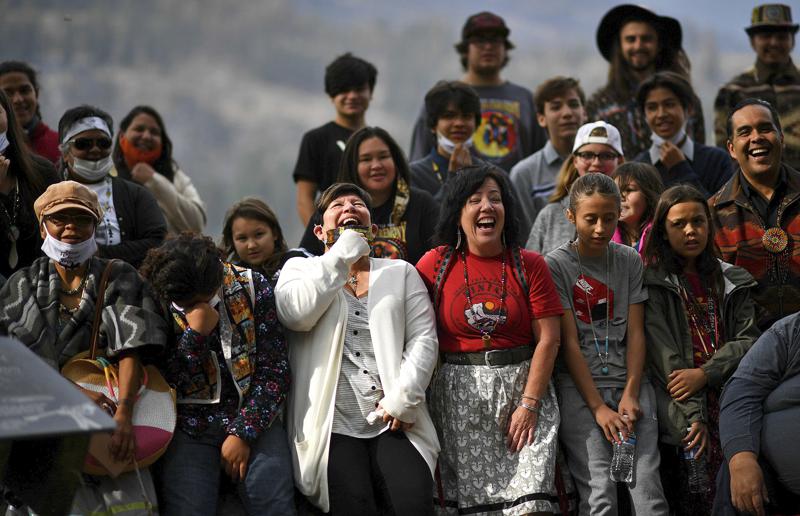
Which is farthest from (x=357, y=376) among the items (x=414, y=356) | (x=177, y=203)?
(x=177, y=203)

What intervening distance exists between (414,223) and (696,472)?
212 centimetres

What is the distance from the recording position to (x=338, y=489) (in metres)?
4.67

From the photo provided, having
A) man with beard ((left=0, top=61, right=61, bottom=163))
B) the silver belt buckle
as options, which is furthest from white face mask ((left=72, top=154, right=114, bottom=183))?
the silver belt buckle

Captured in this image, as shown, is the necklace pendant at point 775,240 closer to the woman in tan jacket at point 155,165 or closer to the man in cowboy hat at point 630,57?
the man in cowboy hat at point 630,57

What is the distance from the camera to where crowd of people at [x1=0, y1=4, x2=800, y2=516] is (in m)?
4.66

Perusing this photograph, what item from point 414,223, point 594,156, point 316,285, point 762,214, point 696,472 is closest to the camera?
point 316,285

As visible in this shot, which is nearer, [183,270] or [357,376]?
[183,270]

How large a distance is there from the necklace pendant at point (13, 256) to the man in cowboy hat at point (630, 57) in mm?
4145

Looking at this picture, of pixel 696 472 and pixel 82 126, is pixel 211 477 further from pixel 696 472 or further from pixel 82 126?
pixel 82 126

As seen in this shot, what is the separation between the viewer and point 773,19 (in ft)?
26.3

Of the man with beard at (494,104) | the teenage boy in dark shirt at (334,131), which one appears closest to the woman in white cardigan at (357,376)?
the teenage boy in dark shirt at (334,131)

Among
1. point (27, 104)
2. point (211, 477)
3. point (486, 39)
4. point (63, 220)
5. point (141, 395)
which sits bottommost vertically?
point (211, 477)

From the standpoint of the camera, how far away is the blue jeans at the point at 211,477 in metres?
4.55

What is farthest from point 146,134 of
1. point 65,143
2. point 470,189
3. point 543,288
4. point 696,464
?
point 696,464
